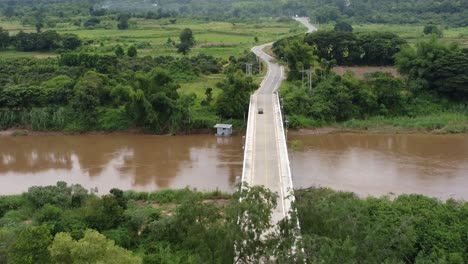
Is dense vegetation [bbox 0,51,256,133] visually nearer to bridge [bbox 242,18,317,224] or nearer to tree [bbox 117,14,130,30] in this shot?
bridge [bbox 242,18,317,224]

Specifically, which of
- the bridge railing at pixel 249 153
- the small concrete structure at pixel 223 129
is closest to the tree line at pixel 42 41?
the small concrete structure at pixel 223 129

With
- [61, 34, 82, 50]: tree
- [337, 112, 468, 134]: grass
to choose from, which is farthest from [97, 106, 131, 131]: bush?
[61, 34, 82, 50]: tree

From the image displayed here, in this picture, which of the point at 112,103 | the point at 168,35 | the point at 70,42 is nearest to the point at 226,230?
the point at 112,103

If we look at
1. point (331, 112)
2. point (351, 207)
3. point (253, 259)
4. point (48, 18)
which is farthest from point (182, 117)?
point (48, 18)

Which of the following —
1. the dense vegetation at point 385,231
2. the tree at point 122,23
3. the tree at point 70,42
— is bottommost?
the dense vegetation at point 385,231

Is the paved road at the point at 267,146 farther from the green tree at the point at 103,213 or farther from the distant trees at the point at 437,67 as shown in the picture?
the distant trees at the point at 437,67
